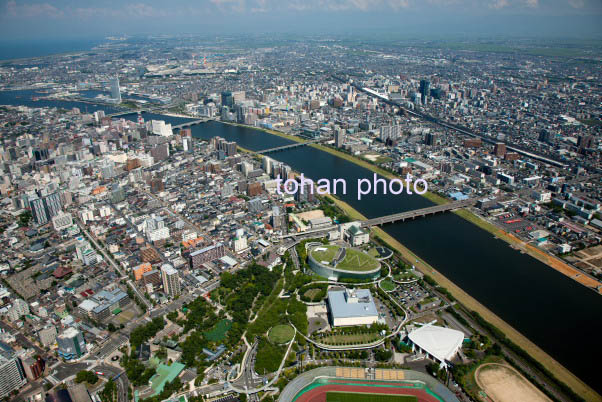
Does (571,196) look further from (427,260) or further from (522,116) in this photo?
(522,116)

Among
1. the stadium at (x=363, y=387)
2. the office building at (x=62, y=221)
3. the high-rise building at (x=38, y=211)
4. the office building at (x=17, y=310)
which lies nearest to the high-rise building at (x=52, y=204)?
the high-rise building at (x=38, y=211)

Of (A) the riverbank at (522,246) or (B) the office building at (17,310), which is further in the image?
(A) the riverbank at (522,246)

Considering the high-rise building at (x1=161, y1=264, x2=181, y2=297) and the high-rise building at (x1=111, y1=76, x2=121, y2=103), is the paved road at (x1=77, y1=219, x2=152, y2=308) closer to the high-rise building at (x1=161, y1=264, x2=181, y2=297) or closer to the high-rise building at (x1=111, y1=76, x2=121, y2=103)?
the high-rise building at (x1=161, y1=264, x2=181, y2=297)

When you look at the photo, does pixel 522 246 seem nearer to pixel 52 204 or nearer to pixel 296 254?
pixel 296 254

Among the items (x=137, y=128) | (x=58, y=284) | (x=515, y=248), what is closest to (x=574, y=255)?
(x=515, y=248)

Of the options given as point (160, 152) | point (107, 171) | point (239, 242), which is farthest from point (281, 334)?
point (160, 152)

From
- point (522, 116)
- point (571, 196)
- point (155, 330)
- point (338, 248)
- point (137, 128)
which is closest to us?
point (155, 330)

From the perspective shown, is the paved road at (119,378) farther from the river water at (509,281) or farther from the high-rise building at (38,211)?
the high-rise building at (38,211)
